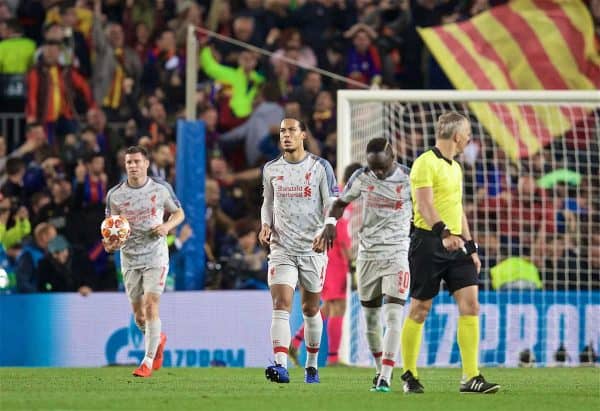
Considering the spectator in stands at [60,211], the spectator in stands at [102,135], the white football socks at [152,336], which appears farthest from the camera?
the spectator in stands at [102,135]

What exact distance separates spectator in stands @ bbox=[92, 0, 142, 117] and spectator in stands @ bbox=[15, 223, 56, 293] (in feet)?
10.9

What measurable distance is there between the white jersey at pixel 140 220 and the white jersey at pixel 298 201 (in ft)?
6.03

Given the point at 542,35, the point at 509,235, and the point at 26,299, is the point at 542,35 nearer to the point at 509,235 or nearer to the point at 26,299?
the point at 509,235

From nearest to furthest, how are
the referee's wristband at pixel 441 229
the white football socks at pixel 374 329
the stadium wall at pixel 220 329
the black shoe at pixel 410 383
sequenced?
the referee's wristband at pixel 441 229 → the black shoe at pixel 410 383 → the white football socks at pixel 374 329 → the stadium wall at pixel 220 329

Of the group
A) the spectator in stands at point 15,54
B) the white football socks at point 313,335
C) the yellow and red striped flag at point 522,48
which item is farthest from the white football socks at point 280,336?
the spectator in stands at point 15,54

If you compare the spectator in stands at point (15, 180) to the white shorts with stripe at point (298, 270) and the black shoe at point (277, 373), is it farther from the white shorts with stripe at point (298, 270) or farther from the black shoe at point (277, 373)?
the black shoe at point (277, 373)

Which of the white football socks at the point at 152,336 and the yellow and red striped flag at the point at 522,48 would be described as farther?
the yellow and red striped flag at the point at 522,48

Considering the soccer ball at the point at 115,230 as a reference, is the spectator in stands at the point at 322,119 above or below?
above

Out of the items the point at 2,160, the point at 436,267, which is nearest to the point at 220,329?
the point at 2,160

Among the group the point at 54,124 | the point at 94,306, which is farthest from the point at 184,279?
the point at 54,124

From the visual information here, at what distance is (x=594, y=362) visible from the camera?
16.7 m

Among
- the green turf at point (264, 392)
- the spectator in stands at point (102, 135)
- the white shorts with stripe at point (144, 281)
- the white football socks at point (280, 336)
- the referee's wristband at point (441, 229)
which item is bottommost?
the green turf at point (264, 392)

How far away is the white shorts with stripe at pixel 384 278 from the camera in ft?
39.0

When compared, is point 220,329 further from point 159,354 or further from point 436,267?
point 436,267
